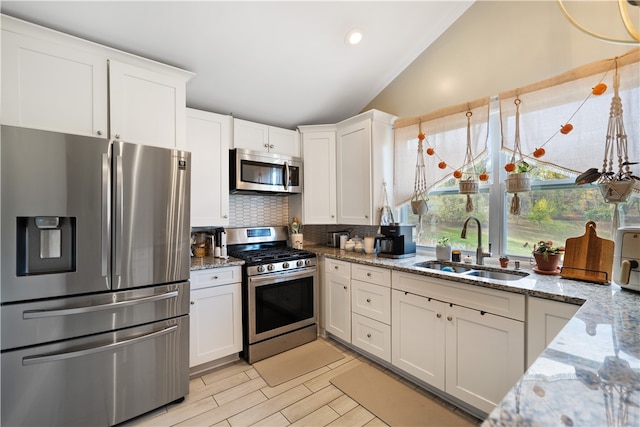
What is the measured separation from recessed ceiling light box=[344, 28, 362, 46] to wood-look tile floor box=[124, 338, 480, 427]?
2885mm

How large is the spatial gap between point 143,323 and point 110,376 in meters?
0.33

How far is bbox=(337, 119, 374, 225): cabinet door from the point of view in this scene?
9.78ft

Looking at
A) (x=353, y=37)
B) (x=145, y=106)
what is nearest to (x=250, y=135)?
(x=145, y=106)

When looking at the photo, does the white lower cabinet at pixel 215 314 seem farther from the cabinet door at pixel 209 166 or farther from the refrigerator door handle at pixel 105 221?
the refrigerator door handle at pixel 105 221

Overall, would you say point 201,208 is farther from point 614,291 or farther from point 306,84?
point 614,291

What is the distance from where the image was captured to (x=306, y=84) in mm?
2947

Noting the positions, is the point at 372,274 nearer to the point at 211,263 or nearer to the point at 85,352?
the point at 211,263

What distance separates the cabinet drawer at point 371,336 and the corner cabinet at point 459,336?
0.07 meters

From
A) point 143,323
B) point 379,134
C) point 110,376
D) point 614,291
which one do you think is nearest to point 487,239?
point 614,291

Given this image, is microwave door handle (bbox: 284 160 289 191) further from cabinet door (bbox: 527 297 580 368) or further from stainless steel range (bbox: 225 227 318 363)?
cabinet door (bbox: 527 297 580 368)

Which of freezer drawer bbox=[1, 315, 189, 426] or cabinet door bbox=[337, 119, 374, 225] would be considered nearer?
freezer drawer bbox=[1, 315, 189, 426]

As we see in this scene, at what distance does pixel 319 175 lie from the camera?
3.34 meters

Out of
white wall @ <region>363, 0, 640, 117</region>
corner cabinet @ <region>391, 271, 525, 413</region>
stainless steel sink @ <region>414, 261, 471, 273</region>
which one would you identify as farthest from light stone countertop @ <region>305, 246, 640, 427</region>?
white wall @ <region>363, 0, 640, 117</region>

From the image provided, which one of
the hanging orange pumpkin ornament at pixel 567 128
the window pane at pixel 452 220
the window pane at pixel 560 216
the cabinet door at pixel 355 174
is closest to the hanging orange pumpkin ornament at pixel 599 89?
the hanging orange pumpkin ornament at pixel 567 128
